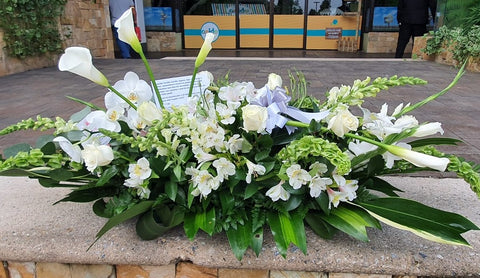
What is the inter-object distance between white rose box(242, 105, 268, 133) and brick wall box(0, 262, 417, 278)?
42 centimetres

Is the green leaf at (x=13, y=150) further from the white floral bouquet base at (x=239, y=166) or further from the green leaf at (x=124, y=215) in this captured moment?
the green leaf at (x=124, y=215)

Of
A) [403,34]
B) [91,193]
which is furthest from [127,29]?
[403,34]

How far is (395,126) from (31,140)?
2385mm

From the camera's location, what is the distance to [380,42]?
1132 cm

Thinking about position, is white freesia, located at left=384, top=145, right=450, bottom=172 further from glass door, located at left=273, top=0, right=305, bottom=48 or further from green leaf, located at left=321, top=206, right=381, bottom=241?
glass door, located at left=273, top=0, right=305, bottom=48

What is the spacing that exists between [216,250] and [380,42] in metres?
11.5

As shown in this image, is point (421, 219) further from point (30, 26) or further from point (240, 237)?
point (30, 26)

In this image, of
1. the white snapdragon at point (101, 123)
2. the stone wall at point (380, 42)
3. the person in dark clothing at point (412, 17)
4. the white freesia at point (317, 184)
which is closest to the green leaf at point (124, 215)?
the white snapdragon at point (101, 123)

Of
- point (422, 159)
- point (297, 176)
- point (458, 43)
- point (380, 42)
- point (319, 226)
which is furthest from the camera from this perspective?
point (380, 42)

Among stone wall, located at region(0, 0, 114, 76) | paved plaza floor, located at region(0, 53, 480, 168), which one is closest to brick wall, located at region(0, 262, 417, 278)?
paved plaza floor, located at region(0, 53, 480, 168)

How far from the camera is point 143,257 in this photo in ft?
3.56

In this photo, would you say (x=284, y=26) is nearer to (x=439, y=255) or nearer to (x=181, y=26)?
(x=181, y=26)

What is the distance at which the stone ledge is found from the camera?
1040 mm

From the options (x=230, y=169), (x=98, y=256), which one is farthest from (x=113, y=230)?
(x=230, y=169)
